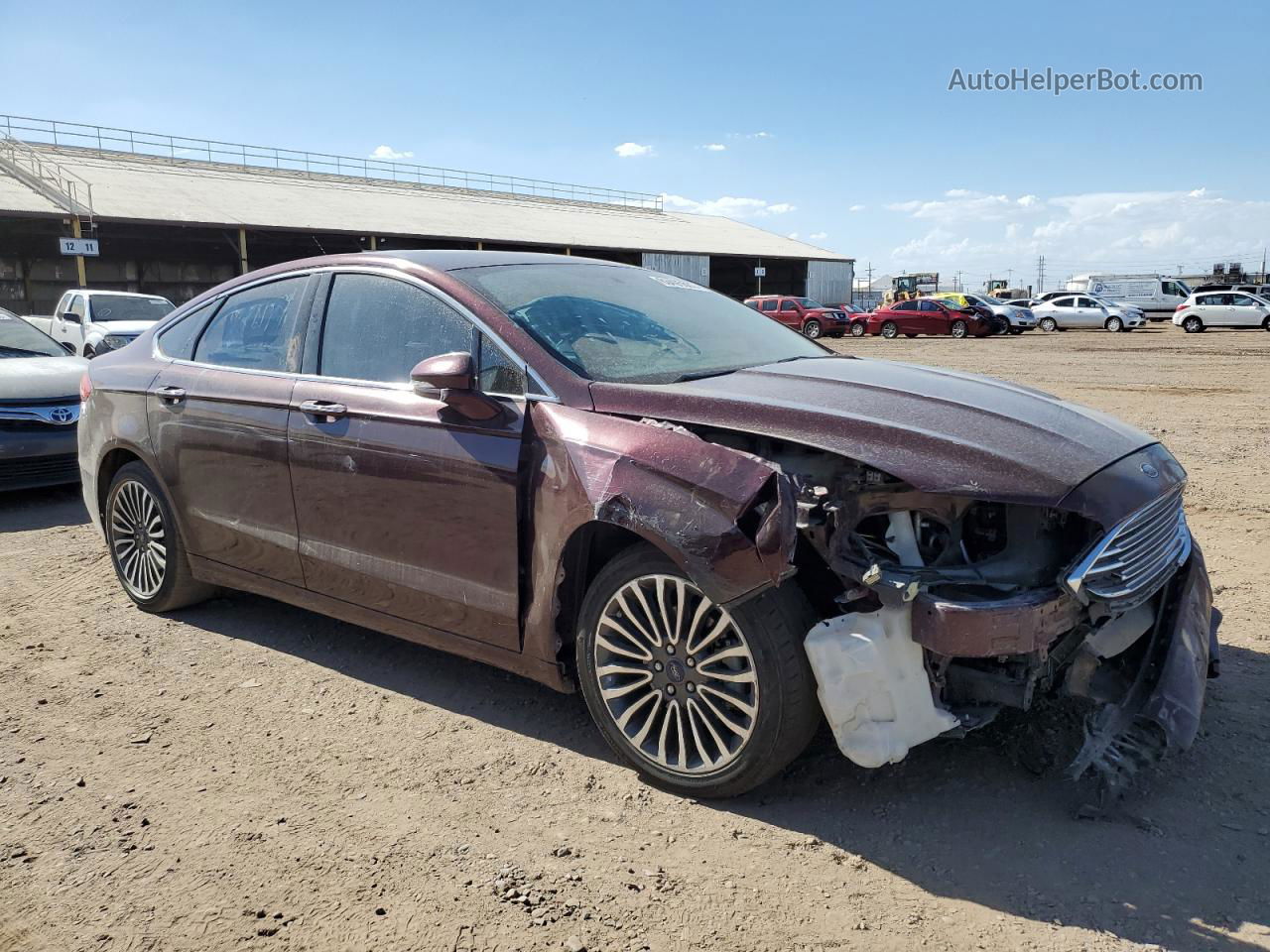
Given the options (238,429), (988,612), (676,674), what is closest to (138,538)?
(238,429)

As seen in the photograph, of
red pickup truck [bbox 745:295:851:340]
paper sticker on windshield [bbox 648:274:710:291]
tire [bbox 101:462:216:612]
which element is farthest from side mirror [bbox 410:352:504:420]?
red pickup truck [bbox 745:295:851:340]

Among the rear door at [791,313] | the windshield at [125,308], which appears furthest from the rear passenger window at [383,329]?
the rear door at [791,313]

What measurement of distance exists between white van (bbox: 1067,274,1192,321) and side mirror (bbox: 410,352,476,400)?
154 feet

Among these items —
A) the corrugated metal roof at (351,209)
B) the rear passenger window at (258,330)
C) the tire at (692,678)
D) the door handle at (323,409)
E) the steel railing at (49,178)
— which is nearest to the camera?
the tire at (692,678)

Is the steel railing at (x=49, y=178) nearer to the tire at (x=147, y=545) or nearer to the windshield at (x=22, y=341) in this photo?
the windshield at (x=22, y=341)

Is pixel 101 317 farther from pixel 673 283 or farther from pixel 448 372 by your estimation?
pixel 448 372

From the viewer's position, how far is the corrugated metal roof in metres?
33.3

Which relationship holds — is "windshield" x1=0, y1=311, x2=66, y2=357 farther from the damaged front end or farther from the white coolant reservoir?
the white coolant reservoir

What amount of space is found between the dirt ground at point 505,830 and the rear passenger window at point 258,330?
4.43ft

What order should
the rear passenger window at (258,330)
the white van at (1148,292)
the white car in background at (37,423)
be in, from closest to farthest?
1. the rear passenger window at (258,330)
2. the white car in background at (37,423)
3. the white van at (1148,292)

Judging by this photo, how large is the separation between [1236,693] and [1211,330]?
1487 inches

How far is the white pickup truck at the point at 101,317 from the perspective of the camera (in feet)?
51.4

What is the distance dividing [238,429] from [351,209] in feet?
127

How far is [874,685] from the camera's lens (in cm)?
274
